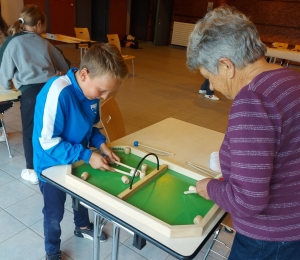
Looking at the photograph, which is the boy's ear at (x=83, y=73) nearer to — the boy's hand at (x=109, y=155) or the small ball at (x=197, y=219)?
the boy's hand at (x=109, y=155)

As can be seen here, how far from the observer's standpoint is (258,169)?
73 cm

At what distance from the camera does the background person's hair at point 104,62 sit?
122 cm

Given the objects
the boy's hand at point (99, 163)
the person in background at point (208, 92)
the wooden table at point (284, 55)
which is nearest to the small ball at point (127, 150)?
the boy's hand at point (99, 163)

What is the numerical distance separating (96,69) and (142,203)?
58cm

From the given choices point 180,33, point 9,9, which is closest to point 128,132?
point 9,9

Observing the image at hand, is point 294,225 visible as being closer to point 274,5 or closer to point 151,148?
point 151,148

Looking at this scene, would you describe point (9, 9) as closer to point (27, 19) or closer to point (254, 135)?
point (27, 19)

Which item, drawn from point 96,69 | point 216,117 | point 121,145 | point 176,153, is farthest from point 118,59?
point 216,117

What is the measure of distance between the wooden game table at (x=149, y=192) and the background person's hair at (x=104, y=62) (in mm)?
418

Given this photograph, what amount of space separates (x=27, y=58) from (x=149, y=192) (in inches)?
61.2

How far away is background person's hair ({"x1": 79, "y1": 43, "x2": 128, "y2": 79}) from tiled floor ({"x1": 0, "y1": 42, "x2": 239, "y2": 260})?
45.5 inches

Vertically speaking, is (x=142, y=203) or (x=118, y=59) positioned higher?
(x=118, y=59)

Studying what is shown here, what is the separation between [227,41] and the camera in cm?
81

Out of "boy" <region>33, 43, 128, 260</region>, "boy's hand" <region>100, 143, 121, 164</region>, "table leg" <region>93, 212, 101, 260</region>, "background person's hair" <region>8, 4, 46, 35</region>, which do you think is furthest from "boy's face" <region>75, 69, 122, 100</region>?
"background person's hair" <region>8, 4, 46, 35</region>
